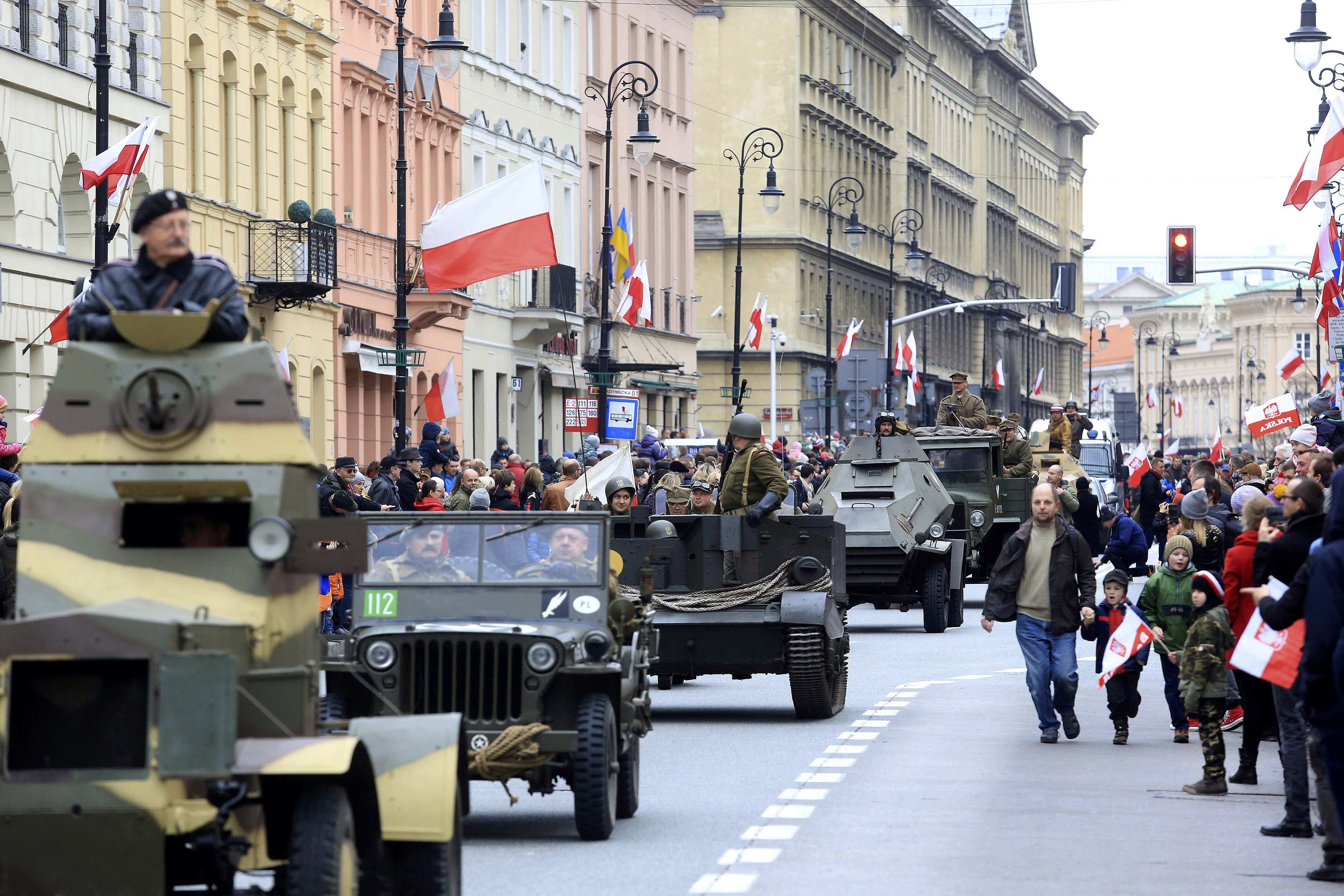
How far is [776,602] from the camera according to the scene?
763 inches

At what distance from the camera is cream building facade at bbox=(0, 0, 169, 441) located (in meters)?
30.7

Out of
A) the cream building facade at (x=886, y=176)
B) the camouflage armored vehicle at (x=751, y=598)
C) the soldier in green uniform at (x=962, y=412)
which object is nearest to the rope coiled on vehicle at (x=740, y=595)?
the camouflage armored vehicle at (x=751, y=598)

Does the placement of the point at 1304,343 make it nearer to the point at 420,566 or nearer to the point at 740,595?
the point at 740,595

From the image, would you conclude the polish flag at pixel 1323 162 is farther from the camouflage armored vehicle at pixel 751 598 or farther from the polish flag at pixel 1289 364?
the polish flag at pixel 1289 364

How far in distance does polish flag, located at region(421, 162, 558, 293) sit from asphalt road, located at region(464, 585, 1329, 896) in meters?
9.62

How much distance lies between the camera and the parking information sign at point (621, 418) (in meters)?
38.1

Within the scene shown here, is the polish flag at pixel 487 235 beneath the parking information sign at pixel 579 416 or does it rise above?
above

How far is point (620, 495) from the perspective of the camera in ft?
63.6

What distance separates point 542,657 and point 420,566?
4.02ft

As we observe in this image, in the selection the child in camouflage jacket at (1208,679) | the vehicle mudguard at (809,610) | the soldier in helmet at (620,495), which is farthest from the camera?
the soldier in helmet at (620,495)

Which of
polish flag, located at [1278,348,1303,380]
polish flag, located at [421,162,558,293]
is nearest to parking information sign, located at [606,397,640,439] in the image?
polish flag, located at [421,162,558,293]

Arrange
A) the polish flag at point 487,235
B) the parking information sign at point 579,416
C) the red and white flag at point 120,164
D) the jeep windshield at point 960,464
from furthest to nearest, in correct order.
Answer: the parking information sign at point 579,416 < the jeep windshield at point 960,464 < the polish flag at point 487,235 < the red and white flag at point 120,164

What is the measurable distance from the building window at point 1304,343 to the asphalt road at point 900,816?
557 ft

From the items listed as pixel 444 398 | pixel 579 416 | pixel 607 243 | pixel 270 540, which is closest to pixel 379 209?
pixel 607 243
